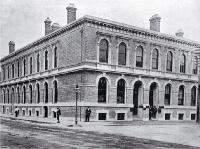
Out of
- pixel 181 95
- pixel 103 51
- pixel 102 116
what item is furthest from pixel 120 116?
pixel 181 95

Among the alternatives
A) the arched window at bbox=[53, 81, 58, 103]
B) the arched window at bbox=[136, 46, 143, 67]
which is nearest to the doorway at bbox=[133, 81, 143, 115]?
the arched window at bbox=[136, 46, 143, 67]

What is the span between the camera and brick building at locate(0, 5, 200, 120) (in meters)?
26.0

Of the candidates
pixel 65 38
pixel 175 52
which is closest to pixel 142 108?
pixel 175 52

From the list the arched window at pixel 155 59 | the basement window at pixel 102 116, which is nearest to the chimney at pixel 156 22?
the arched window at pixel 155 59

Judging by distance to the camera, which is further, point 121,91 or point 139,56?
point 139,56

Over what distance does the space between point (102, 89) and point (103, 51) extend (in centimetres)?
356

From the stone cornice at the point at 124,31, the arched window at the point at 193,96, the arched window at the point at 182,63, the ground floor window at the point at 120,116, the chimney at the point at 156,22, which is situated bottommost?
the ground floor window at the point at 120,116

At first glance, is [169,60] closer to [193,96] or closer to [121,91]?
[193,96]

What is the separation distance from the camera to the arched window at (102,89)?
86.8ft

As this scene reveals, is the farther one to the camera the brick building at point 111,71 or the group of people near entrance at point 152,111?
the group of people near entrance at point 152,111

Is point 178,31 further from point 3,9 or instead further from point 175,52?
point 3,9

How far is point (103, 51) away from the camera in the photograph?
2695cm

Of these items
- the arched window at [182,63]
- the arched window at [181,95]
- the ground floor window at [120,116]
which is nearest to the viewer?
the ground floor window at [120,116]

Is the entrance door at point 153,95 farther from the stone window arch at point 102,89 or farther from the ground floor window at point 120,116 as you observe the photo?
the stone window arch at point 102,89
